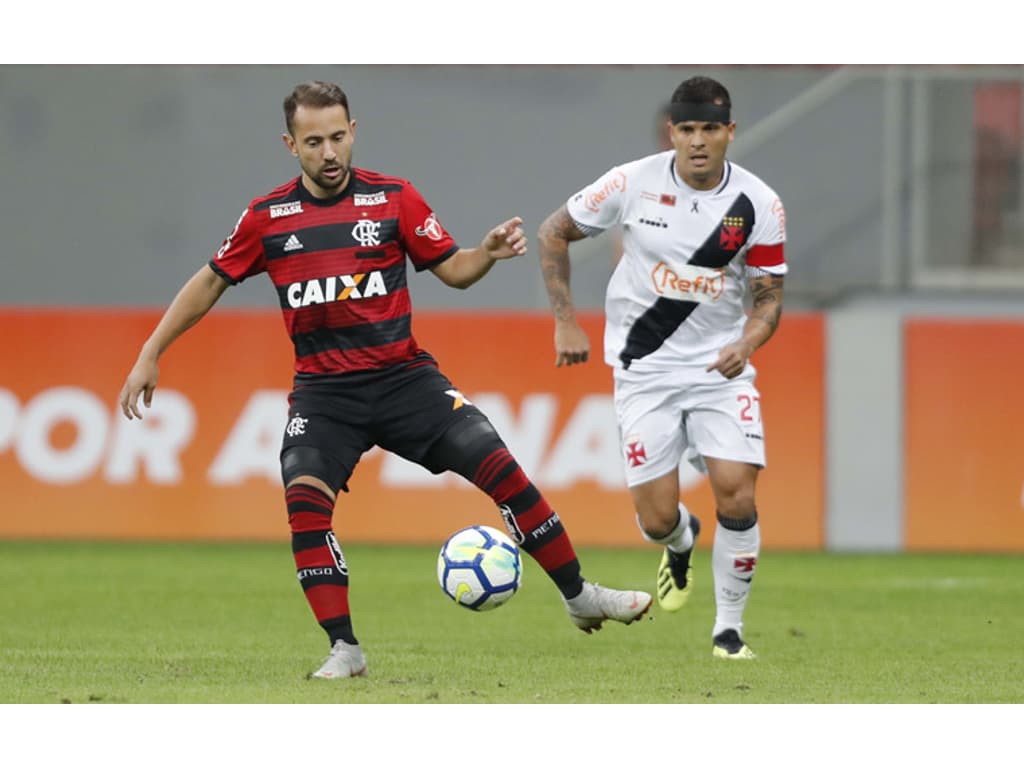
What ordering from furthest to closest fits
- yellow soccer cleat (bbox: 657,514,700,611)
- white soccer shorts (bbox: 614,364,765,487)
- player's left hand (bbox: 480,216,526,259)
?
yellow soccer cleat (bbox: 657,514,700,611)
white soccer shorts (bbox: 614,364,765,487)
player's left hand (bbox: 480,216,526,259)

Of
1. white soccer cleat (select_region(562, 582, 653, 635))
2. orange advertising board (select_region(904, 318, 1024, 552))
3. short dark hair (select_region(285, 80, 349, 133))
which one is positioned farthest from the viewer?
orange advertising board (select_region(904, 318, 1024, 552))

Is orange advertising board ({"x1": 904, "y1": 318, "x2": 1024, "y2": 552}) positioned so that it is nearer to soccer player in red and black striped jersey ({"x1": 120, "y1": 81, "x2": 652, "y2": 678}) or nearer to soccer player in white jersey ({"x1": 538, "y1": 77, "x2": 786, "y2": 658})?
soccer player in white jersey ({"x1": 538, "y1": 77, "x2": 786, "y2": 658})

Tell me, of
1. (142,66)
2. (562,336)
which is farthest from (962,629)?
(142,66)

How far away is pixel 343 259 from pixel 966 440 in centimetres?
719

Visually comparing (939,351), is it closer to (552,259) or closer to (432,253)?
(552,259)

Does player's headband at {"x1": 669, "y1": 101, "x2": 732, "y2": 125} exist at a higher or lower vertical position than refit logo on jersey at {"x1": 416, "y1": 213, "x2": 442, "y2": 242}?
higher

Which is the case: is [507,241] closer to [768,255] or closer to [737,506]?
[768,255]

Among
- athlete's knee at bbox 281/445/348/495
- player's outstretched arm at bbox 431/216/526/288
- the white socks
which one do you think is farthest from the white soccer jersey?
athlete's knee at bbox 281/445/348/495

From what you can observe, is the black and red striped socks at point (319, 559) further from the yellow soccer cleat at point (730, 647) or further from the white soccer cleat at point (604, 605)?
the yellow soccer cleat at point (730, 647)

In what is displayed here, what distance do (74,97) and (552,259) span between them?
10134mm

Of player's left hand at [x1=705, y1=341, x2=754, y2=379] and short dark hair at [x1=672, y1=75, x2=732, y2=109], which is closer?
player's left hand at [x1=705, y1=341, x2=754, y2=379]

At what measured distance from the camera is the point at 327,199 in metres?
7.36

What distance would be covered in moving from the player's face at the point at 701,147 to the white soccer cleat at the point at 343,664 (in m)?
2.51

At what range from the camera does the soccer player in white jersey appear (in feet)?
26.6
